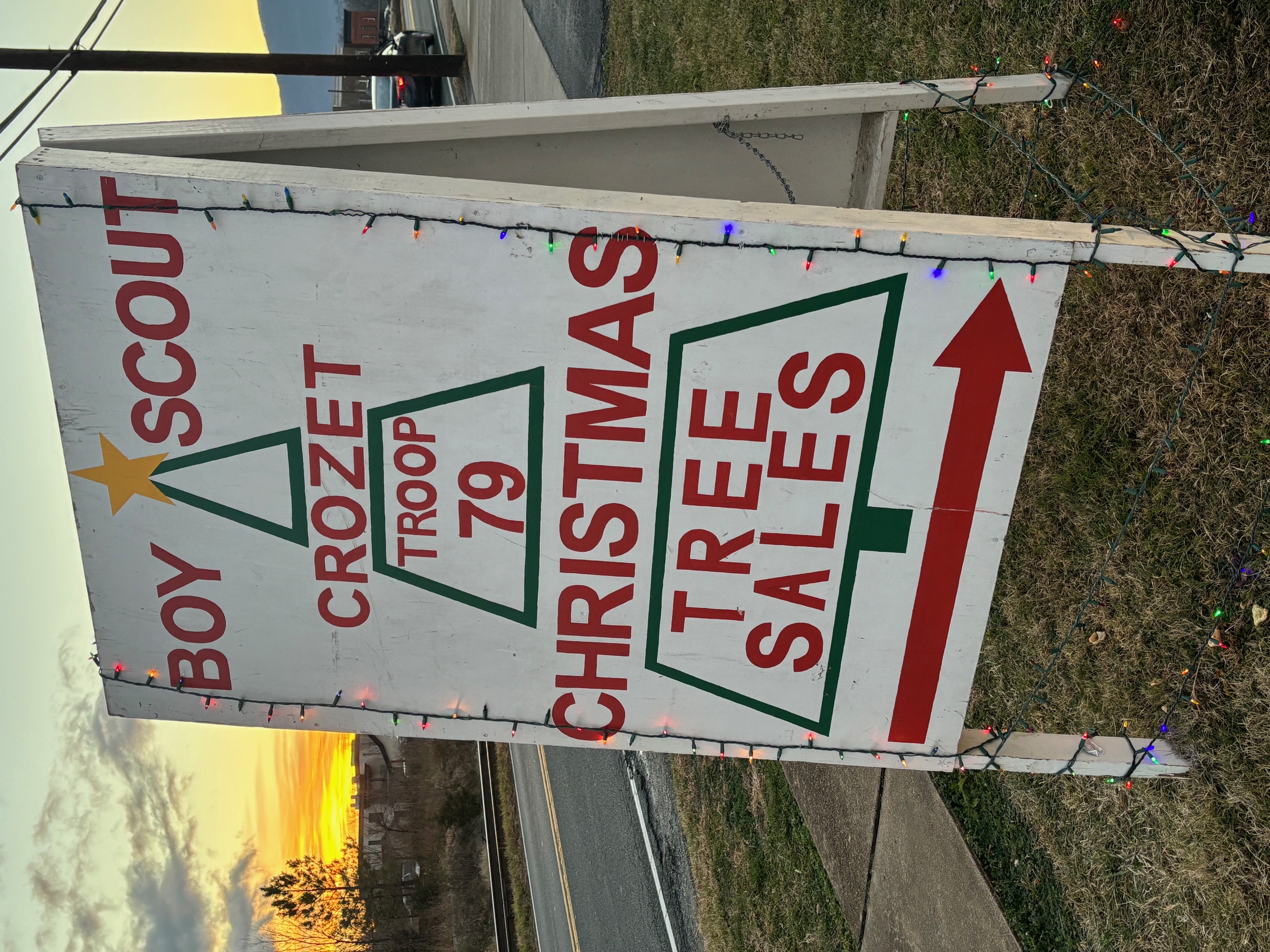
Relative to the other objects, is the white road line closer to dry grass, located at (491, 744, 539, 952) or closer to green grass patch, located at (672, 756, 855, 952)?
green grass patch, located at (672, 756, 855, 952)

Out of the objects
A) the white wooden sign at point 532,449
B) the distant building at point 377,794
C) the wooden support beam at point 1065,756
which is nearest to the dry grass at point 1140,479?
the wooden support beam at point 1065,756

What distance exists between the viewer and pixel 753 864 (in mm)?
6309

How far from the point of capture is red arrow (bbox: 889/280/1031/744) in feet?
7.54

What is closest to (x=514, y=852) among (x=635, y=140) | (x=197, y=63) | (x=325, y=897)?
(x=325, y=897)

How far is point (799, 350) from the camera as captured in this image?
93.1 inches

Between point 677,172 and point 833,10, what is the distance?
105 inches

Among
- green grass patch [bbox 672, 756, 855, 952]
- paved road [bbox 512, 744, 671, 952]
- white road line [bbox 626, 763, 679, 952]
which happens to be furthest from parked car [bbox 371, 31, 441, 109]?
green grass patch [bbox 672, 756, 855, 952]

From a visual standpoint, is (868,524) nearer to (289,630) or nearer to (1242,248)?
(1242,248)

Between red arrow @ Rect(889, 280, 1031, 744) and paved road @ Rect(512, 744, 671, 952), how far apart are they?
17.3 feet

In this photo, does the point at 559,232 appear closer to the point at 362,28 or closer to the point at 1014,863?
the point at 1014,863

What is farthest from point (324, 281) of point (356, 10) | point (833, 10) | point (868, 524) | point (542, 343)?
point (356, 10)

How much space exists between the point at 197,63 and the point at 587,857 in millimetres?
7514

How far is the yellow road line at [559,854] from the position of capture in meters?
9.30

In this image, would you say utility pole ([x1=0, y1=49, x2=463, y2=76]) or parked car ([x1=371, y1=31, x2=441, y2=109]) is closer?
utility pole ([x1=0, y1=49, x2=463, y2=76])
